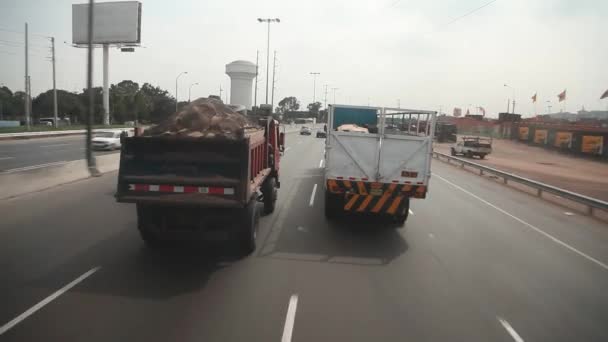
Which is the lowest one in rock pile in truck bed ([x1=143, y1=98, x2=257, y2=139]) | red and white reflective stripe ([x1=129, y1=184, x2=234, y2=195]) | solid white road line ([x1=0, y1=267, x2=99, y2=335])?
solid white road line ([x1=0, y1=267, x2=99, y2=335])

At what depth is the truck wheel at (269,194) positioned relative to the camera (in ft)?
34.0

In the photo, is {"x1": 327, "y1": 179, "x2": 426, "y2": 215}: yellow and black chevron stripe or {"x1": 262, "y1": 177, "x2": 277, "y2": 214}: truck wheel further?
{"x1": 262, "y1": 177, "x2": 277, "y2": 214}: truck wheel

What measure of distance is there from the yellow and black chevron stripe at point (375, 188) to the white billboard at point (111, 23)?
49520 millimetres

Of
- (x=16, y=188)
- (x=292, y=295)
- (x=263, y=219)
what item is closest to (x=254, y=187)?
(x=292, y=295)

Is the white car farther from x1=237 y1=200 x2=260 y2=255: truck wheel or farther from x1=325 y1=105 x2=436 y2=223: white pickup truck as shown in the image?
x1=237 y1=200 x2=260 y2=255: truck wheel

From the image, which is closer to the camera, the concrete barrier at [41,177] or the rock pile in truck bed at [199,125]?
the rock pile in truck bed at [199,125]

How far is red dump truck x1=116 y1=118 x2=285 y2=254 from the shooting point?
6582 mm

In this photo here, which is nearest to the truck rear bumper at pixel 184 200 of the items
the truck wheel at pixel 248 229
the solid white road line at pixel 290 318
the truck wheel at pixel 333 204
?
the truck wheel at pixel 248 229

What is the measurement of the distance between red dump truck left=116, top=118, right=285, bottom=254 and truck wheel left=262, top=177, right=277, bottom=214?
3135mm

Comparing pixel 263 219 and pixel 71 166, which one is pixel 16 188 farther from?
pixel 263 219

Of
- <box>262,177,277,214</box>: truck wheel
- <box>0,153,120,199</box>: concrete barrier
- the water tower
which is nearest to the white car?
<box>0,153,120,199</box>: concrete barrier

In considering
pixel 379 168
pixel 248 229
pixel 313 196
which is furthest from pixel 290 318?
pixel 313 196

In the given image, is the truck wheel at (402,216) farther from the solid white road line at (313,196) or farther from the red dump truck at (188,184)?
the red dump truck at (188,184)

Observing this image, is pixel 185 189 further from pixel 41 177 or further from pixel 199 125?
pixel 41 177
